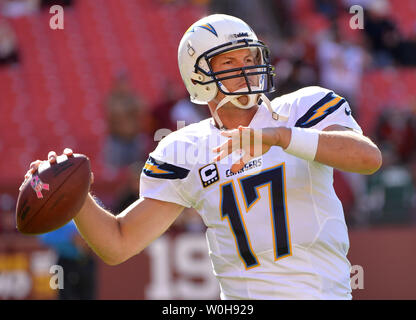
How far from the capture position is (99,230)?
131 inches

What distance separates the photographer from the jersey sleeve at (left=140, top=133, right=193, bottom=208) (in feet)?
11.0

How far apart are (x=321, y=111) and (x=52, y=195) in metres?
1.10

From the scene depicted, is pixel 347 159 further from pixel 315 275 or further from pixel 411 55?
pixel 411 55

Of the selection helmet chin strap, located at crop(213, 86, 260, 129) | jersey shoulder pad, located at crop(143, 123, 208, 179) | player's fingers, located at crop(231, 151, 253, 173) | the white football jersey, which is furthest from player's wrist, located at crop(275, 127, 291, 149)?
jersey shoulder pad, located at crop(143, 123, 208, 179)

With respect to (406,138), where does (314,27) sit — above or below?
above

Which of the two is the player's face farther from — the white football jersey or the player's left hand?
the player's left hand

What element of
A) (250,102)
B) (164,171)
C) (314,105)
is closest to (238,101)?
(250,102)

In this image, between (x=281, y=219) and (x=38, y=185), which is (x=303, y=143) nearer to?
(x=281, y=219)

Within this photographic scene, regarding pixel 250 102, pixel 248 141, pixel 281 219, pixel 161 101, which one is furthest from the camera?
pixel 161 101

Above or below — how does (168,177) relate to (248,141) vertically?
below

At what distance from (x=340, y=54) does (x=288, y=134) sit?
6.79 meters

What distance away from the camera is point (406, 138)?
8.73 meters

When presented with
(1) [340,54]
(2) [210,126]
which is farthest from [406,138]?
(2) [210,126]
